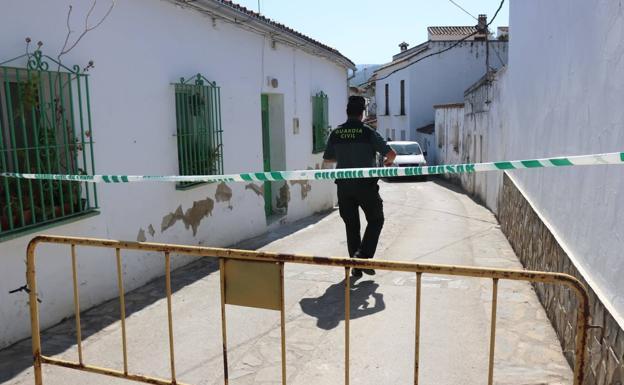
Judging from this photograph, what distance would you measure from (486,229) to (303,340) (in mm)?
5732

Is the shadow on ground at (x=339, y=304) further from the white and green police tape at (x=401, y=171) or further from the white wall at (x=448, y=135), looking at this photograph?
the white wall at (x=448, y=135)

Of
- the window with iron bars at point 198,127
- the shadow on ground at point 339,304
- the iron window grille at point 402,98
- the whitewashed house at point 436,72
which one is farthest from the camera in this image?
the iron window grille at point 402,98

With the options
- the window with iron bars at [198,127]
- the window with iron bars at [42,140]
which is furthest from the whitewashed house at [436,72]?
the window with iron bars at [42,140]

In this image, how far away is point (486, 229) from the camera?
29.9 ft

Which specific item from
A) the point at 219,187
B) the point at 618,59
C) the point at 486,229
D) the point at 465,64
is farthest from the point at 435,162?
the point at 618,59

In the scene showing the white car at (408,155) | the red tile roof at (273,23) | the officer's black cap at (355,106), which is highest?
the red tile roof at (273,23)

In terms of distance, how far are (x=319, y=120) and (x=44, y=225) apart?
27.1 ft

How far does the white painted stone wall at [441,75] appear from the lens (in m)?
26.9

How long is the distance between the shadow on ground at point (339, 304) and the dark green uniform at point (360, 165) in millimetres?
409

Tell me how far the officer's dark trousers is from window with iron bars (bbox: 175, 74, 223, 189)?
2.06m

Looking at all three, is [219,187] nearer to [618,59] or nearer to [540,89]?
[540,89]

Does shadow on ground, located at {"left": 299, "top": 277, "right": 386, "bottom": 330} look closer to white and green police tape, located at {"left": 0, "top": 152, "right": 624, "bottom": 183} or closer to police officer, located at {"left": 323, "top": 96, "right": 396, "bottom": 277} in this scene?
police officer, located at {"left": 323, "top": 96, "right": 396, "bottom": 277}

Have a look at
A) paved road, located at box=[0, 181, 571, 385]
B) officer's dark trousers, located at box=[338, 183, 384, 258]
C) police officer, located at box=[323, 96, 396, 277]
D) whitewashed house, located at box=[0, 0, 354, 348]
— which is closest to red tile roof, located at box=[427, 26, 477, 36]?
whitewashed house, located at box=[0, 0, 354, 348]

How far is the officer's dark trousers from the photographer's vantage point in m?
5.51
